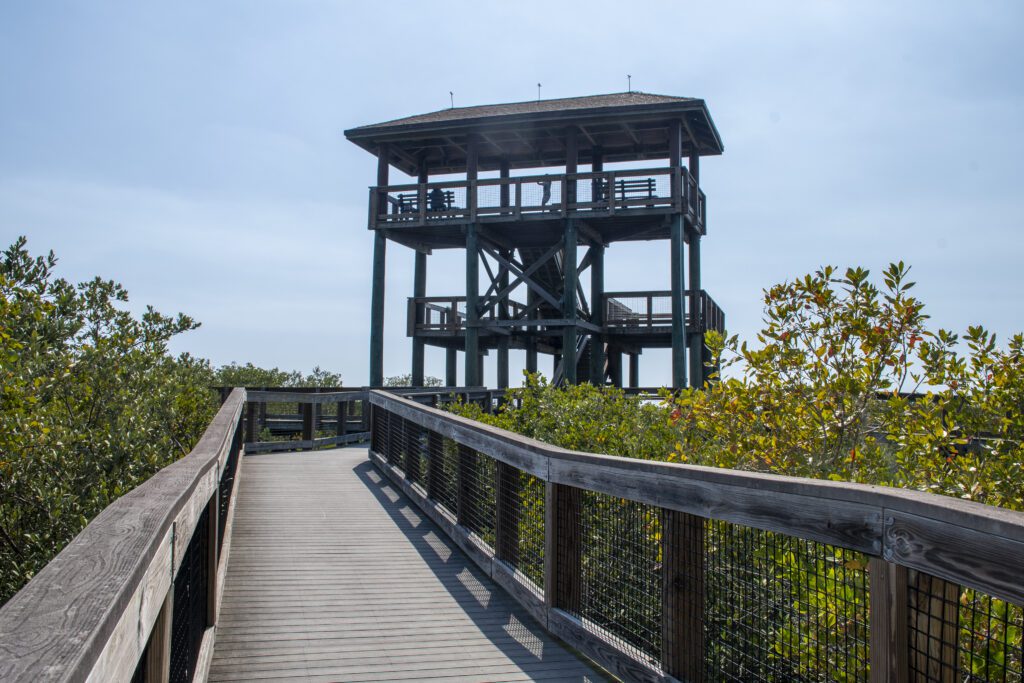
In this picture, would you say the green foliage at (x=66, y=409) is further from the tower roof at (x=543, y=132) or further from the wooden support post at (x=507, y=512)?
the tower roof at (x=543, y=132)

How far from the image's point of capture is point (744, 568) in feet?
14.5

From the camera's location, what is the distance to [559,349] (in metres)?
30.2

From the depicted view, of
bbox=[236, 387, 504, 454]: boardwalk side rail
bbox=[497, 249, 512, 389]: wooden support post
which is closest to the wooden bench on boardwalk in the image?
bbox=[236, 387, 504, 454]: boardwalk side rail

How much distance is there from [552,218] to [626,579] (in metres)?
16.9

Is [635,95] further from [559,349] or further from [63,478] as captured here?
[63,478]

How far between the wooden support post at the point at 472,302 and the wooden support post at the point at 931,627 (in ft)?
63.6

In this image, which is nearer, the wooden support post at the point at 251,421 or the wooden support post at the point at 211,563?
the wooden support post at the point at 211,563

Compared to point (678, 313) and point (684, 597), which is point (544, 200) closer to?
point (678, 313)

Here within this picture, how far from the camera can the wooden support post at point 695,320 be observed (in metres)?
22.4

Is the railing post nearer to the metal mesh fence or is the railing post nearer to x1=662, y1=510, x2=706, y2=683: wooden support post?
the metal mesh fence

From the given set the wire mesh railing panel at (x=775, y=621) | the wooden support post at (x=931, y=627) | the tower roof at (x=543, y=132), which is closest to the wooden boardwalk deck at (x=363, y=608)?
the wire mesh railing panel at (x=775, y=621)

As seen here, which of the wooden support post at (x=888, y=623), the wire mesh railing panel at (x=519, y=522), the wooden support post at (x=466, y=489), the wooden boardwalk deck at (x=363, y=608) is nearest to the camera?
the wooden support post at (x=888, y=623)

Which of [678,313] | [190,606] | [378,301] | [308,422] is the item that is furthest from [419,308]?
[190,606]

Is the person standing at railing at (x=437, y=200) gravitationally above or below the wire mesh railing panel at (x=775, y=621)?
above
